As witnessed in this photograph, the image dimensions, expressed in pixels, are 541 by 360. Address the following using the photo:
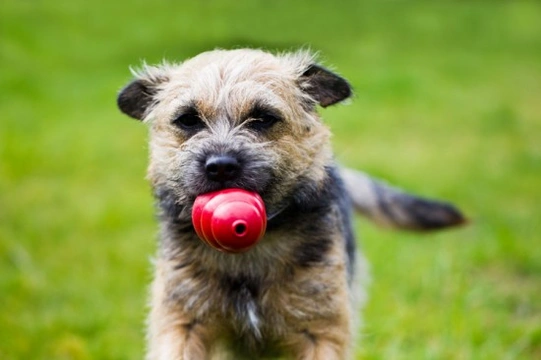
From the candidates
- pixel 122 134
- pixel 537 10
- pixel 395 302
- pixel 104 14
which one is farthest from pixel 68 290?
pixel 537 10

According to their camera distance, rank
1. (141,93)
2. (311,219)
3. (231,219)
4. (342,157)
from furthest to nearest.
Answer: (342,157) → (141,93) → (311,219) → (231,219)

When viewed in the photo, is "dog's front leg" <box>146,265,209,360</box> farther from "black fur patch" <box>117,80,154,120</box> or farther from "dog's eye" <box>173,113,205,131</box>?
"black fur patch" <box>117,80,154,120</box>

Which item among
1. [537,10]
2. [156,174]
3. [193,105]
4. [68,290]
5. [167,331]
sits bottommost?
[68,290]

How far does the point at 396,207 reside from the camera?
597cm

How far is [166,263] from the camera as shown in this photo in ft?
13.3

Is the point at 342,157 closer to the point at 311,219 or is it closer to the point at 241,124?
the point at 311,219

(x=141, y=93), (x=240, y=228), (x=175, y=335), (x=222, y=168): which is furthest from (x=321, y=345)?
(x=141, y=93)

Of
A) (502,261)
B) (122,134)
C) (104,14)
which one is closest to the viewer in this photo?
(502,261)

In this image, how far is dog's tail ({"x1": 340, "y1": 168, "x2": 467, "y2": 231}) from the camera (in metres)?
5.78

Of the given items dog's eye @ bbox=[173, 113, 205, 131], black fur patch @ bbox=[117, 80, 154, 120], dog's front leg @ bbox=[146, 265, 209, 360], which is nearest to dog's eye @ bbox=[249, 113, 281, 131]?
dog's eye @ bbox=[173, 113, 205, 131]

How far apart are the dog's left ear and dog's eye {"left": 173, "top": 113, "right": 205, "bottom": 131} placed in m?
0.60

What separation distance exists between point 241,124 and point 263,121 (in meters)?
0.13

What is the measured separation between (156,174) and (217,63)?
A: 582 millimetres

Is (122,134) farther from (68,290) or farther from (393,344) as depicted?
(393,344)
